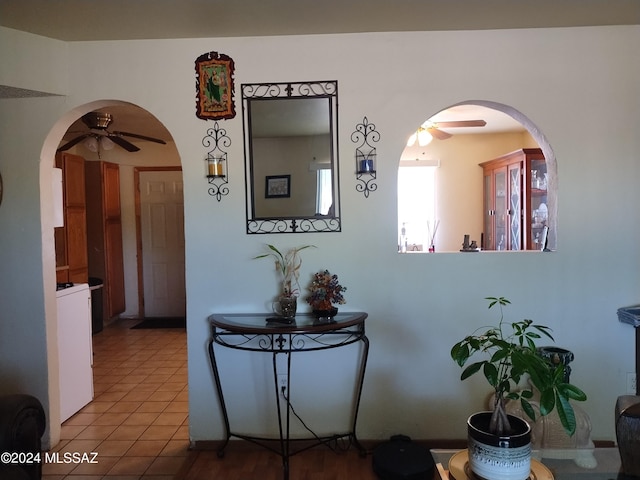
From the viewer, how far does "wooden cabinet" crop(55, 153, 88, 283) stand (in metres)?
4.12

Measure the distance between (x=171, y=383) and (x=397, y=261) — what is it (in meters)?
2.15

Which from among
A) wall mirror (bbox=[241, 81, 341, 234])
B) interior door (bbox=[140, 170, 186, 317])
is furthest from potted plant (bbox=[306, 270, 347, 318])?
interior door (bbox=[140, 170, 186, 317])

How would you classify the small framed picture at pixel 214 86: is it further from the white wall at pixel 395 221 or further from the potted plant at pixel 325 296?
the potted plant at pixel 325 296

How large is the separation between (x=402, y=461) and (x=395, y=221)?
1214mm

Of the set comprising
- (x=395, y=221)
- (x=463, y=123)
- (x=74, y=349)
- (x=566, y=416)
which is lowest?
(x=74, y=349)

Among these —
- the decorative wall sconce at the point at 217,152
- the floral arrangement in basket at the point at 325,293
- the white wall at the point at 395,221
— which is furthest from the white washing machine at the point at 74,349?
the floral arrangement in basket at the point at 325,293

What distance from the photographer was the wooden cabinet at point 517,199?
13.8 feet

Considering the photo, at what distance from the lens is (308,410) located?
2.47 m

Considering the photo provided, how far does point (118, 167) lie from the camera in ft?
18.0

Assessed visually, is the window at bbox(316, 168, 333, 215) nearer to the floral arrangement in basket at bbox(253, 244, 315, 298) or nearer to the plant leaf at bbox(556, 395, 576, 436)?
the floral arrangement in basket at bbox(253, 244, 315, 298)

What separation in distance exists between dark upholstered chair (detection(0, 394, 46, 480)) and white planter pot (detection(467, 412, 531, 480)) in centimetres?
153

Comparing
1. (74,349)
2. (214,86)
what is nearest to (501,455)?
(214,86)

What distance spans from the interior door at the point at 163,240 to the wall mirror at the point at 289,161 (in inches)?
132

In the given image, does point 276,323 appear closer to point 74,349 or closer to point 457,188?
point 74,349
